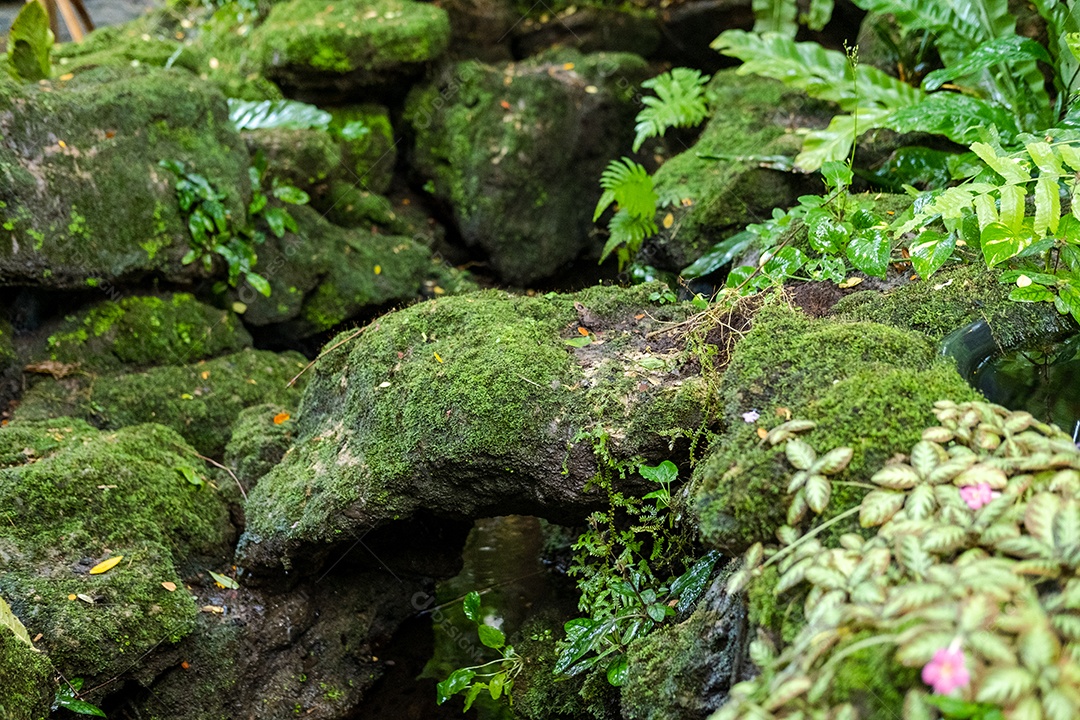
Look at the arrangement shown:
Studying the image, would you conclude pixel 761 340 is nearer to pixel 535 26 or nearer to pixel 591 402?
pixel 591 402

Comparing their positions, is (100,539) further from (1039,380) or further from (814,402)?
(1039,380)

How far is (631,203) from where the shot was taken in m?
4.96

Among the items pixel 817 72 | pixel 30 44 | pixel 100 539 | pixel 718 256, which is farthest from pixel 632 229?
pixel 30 44

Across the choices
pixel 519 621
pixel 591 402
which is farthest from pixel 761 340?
pixel 519 621

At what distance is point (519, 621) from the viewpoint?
4.18m

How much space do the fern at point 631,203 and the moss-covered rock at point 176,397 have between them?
2371mm

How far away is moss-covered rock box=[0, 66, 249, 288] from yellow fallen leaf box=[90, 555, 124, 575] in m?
2.10

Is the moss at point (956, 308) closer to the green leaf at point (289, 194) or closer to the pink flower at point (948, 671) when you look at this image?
the pink flower at point (948, 671)

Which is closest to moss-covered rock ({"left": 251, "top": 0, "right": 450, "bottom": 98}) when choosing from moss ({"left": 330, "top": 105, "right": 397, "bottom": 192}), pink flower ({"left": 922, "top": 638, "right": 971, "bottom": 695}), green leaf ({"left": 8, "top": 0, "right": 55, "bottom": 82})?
moss ({"left": 330, "top": 105, "right": 397, "bottom": 192})

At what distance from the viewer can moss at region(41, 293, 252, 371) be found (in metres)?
4.90

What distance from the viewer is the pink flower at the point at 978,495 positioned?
1.72 m

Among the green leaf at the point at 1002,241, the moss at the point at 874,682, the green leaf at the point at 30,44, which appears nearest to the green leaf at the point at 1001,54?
the green leaf at the point at 1002,241

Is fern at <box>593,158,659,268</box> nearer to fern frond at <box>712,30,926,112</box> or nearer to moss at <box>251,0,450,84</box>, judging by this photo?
fern frond at <box>712,30,926,112</box>

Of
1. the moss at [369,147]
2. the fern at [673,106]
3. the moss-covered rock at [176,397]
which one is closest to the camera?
the moss-covered rock at [176,397]
